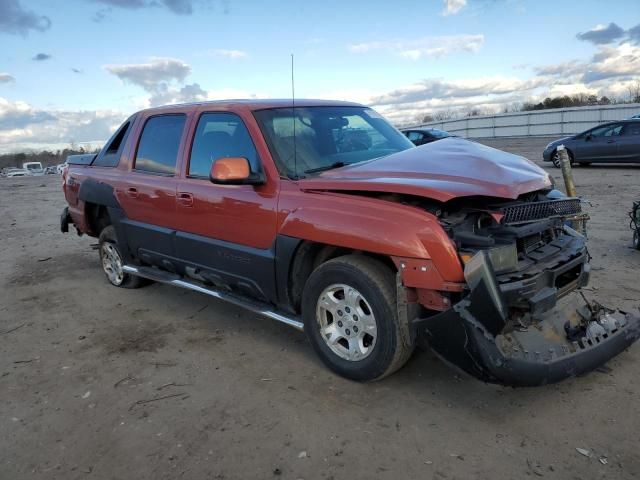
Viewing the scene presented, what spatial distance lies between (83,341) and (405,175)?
3134mm

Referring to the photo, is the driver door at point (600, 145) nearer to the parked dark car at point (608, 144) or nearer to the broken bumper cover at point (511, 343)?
the parked dark car at point (608, 144)

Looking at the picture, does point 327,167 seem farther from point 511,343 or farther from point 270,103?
point 511,343

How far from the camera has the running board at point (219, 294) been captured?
381 cm

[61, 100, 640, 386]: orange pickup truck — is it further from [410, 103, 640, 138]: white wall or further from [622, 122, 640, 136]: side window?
[410, 103, 640, 138]: white wall

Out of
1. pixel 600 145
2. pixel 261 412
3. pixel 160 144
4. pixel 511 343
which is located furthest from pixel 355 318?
pixel 600 145

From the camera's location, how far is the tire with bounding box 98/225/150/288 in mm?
5859

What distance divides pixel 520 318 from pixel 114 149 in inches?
180

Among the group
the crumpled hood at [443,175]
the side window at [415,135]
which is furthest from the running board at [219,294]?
the side window at [415,135]

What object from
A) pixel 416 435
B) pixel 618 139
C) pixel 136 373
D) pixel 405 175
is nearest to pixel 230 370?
pixel 136 373

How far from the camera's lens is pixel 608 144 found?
50.8 ft

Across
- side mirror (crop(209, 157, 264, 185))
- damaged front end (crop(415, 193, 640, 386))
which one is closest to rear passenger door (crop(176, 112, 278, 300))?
side mirror (crop(209, 157, 264, 185))

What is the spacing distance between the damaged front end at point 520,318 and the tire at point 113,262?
3.92 meters

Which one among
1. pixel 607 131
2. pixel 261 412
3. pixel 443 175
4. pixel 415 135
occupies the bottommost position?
pixel 261 412

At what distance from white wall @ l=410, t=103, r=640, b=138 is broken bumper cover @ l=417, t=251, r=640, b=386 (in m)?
35.3
